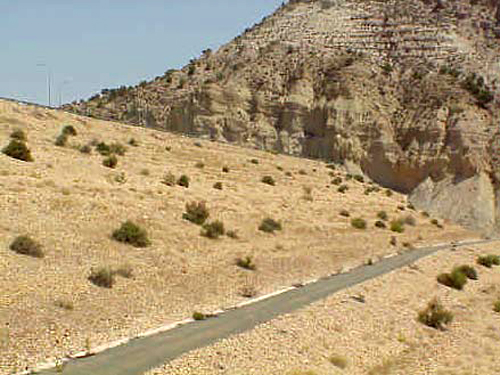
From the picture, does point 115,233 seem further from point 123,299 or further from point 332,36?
point 332,36

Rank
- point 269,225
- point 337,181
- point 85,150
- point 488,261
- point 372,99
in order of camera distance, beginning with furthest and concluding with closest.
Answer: point 372,99 → point 337,181 → point 488,261 → point 85,150 → point 269,225

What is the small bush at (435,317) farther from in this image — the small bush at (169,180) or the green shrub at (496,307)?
the small bush at (169,180)

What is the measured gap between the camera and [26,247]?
1700 cm

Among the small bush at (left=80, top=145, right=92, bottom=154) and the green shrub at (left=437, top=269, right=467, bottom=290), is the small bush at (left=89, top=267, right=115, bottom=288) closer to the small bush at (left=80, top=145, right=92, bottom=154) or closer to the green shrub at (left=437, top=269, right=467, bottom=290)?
the green shrub at (left=437, top=269, right=467, bottom=290)

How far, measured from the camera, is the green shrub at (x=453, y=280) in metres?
27.6

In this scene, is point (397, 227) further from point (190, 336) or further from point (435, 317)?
point (190, 336)

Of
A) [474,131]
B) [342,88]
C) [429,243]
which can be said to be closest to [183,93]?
[342,88]

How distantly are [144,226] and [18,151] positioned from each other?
25.8 ft

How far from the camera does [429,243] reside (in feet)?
135

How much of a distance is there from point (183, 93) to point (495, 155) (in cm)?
3278

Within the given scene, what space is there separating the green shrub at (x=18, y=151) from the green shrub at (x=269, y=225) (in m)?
10.2

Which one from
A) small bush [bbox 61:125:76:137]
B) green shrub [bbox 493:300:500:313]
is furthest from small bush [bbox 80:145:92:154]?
green shrub [bbox 493:300:500:313]

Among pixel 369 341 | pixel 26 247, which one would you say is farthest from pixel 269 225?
pixel 26 247

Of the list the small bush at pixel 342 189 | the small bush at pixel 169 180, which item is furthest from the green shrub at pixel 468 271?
the small bush at pixel 342 189
